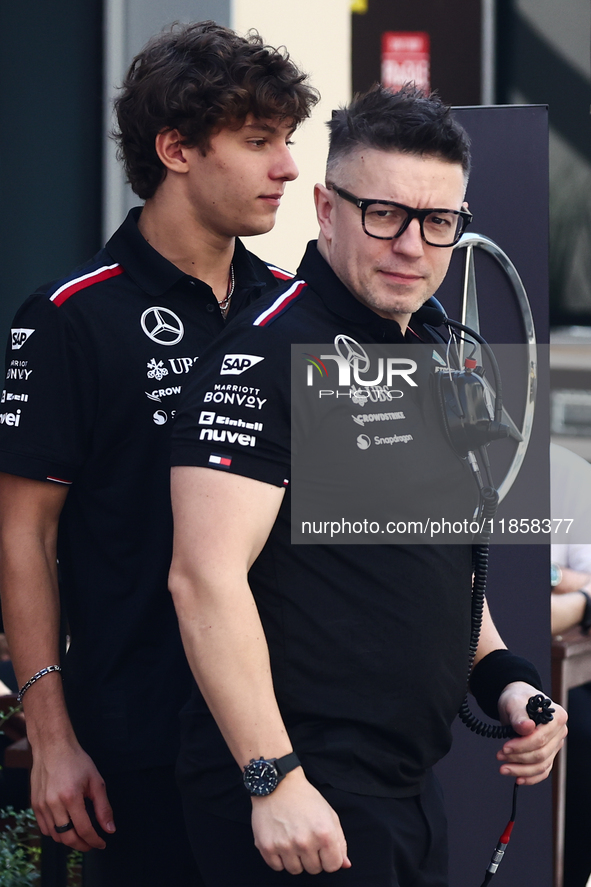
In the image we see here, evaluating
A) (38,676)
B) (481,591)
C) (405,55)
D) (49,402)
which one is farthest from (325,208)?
(405,55)

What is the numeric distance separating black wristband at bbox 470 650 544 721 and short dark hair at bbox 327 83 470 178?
2.37 ft

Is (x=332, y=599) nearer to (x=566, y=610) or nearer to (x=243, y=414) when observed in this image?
(x=243, y=414)

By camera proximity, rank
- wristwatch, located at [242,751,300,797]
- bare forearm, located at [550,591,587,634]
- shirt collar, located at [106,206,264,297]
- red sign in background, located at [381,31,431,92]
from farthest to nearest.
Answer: red sign in background, located at [381,31,431,92] < bare forearm, located at [550,591,587,634] < shirt collar, located at [106,206,264,297] < wristwatch, located at [242,751,300,797]

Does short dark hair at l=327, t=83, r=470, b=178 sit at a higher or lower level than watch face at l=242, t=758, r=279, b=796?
higher

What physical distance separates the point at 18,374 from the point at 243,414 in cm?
47

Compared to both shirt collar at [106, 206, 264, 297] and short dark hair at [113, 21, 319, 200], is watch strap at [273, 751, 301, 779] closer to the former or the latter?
shirt collar at [106, 206, 264, 297]

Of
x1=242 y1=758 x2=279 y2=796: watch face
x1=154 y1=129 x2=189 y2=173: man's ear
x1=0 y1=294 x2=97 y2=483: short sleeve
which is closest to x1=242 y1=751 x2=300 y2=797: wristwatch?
x1=242 y1=758 x2=279 y2=796: watch face

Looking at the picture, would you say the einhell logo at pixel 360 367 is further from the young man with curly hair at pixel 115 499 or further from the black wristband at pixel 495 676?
the black wristband at pixel 495 676

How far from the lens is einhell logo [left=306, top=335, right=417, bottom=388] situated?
4.23 ft

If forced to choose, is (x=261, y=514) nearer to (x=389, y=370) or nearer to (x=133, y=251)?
(x=389, y=370)

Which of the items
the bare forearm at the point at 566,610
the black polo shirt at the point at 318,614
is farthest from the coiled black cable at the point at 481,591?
the bare forearm at the point at 566,610

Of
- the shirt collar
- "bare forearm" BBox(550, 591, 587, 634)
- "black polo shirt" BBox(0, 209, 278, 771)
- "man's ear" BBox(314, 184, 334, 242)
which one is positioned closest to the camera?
"man's ear" BBox(314, 184, 334, 242)

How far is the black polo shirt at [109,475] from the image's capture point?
4.92 feet

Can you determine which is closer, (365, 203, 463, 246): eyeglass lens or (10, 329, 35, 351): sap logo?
(365, 203, 463, 246): eyeglass lens
